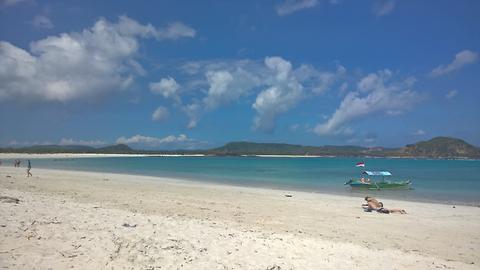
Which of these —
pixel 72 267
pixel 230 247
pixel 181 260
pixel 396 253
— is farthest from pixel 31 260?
pixel 396 253

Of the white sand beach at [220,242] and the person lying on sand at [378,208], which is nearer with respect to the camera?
the white sand beach at [220,242]

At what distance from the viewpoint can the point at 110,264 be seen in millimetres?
7223

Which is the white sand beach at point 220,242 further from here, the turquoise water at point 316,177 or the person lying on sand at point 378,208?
the turquoise water at point 316,177

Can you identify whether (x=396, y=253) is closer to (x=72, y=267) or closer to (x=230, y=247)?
(x=230, y=247)

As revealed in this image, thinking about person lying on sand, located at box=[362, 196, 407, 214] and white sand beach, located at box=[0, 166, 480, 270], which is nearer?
white sand beach, located at box=[0, 166, 480, 270]

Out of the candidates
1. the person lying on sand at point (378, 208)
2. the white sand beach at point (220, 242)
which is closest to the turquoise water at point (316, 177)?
the person lying on sand at point (378, 208)

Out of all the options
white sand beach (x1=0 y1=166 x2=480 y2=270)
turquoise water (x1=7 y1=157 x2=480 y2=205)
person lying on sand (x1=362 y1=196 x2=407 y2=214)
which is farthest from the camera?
turquoise water (x1=7 y1=157 x2=480 y2=205)

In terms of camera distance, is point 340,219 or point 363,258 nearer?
point 363,258

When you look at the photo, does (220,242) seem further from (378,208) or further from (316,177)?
(316,177)

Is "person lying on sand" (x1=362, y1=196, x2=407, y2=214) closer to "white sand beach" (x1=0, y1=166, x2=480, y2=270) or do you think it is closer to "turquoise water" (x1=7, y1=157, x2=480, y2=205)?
"white sand beach" (x1=0, y1=166, x2=480, y2=270)

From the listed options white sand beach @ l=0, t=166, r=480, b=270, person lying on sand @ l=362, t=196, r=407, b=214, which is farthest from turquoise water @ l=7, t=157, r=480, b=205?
white sand beach @ l=0, t=166, r=480, b=270

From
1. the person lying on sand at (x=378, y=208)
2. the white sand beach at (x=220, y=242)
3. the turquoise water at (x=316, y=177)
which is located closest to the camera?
the white sand beach at (x=220, y=242)

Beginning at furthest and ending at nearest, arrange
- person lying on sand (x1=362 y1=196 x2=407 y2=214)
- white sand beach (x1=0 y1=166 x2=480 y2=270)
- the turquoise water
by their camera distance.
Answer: the turquoise water, person lying on sand (x1=362 y1=196 x2=407 y2=214), white sand beach (x1=0 y1=166 x2=480 y2=270)

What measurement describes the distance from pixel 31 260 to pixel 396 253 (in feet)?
26.2
